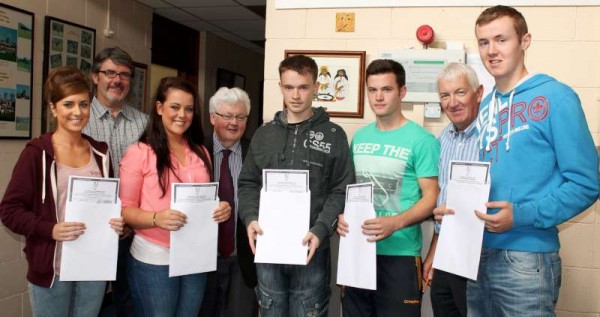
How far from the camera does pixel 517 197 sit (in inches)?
59.2

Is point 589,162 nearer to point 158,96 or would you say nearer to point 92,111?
point 158,96

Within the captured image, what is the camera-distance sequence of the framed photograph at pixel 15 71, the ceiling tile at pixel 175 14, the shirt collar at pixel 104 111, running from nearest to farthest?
the shirt collar at pixel 104 111
the framed photograph at pixel 15 71
the ceiling tile at pixel 175 14

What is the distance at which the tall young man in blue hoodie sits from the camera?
142cm

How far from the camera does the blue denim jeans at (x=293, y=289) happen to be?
77.1 inches

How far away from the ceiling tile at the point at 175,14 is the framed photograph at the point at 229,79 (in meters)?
1.08

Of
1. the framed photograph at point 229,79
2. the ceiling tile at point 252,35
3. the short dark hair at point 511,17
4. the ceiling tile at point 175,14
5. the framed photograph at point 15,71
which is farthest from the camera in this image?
the framed photograph at point 229,79

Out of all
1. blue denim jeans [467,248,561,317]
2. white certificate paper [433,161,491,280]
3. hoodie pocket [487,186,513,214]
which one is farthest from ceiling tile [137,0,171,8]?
blue denim jeans [467,248,561,317]

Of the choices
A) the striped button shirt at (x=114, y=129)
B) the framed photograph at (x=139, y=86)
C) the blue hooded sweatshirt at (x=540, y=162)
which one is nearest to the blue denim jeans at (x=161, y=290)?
the striped button shirt at (x=114, y=129)

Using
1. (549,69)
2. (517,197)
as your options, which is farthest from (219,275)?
(549,69)

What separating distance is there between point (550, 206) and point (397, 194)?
0.68 meters

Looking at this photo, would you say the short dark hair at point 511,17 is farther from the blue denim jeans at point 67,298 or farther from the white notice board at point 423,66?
the blue denim jeans at point 67,298

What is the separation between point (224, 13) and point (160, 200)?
361 cm

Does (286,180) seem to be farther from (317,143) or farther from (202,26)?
(202,26)

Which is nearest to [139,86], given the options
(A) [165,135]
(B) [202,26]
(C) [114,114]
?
(B) [202,26]
